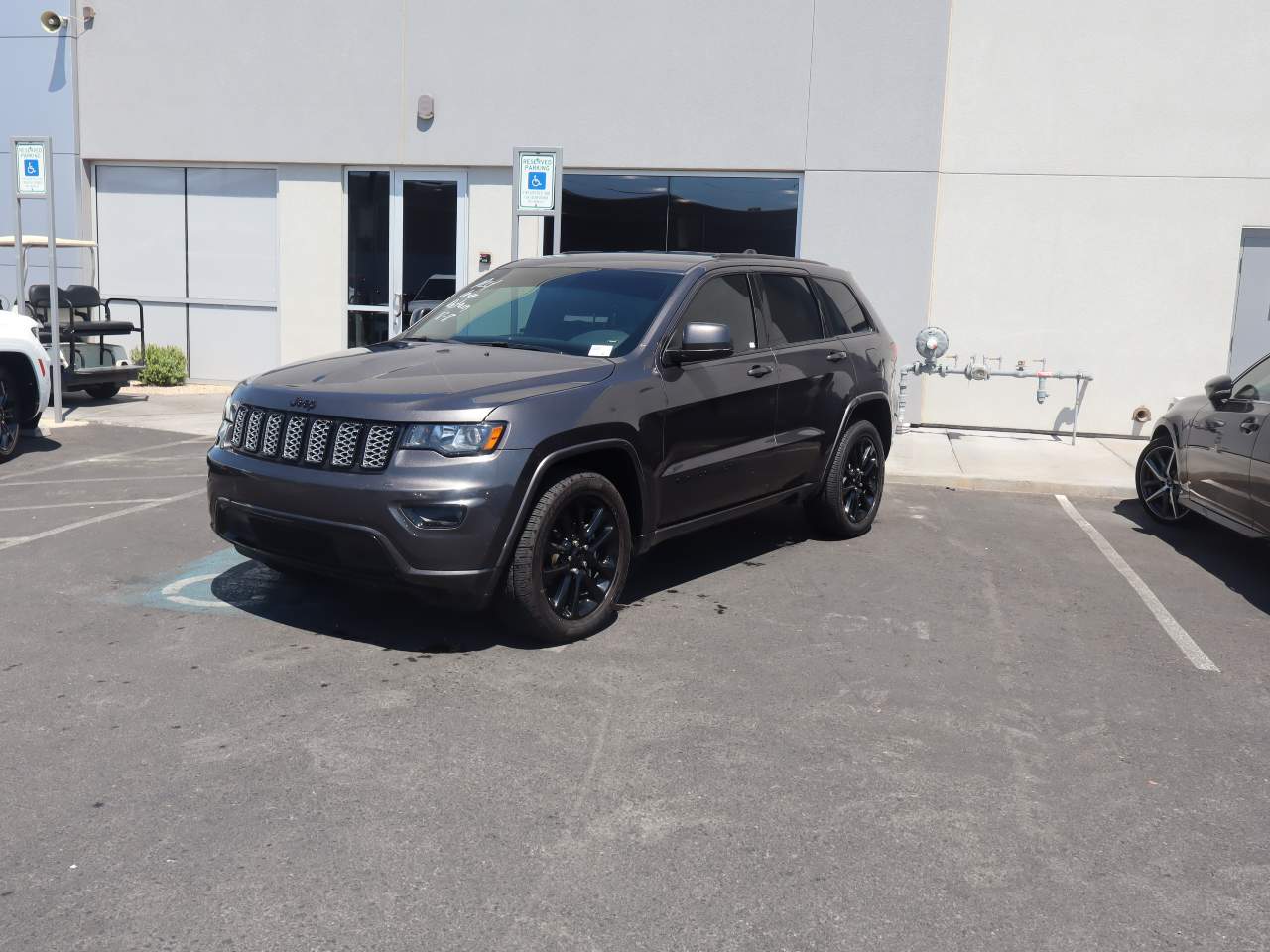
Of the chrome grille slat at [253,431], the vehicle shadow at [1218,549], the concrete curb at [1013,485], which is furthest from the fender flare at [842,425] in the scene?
the chrome grille slat at [253,431]

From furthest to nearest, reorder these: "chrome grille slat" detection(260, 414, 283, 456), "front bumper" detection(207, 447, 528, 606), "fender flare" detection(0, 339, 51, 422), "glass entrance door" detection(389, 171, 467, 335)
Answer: "glass entrance door" detection(389, 171, 467, 335) < "fender flare" detection(0, 339, 51, 422) < "chrome grille slat" detection(260, 414, 283, 456) < "front bumper" detection(207, 447, 528, 606)

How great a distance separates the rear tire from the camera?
7.82m

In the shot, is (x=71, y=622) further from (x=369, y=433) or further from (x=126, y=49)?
Answer: (x=126, y=49)

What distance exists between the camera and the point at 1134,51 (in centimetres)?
1295

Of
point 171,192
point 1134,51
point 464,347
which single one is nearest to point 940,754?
point 464,347

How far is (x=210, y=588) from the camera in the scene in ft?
21.1

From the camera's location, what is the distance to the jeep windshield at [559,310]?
6.21 meters

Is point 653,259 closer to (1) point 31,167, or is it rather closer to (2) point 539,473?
(2) point 539,473

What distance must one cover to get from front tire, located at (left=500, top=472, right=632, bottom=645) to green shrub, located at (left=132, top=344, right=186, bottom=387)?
38.8 feet

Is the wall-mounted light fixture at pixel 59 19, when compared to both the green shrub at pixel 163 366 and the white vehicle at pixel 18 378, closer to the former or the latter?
the green shrub at pixel 163 366

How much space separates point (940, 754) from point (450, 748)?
183 cm

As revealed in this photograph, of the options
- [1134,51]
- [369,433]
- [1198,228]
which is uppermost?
[1134,51]

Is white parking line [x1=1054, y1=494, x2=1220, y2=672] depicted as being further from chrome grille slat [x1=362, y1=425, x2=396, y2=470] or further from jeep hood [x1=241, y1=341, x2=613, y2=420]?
chrome grille slat [x1=362, y1=425, x2=396, y2=470]

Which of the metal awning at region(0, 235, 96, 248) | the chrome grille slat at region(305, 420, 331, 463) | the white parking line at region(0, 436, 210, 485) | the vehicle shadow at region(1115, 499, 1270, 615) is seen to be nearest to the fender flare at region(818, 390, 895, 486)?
the vehicle shadow at region(1115, 499, 1270, 615)
